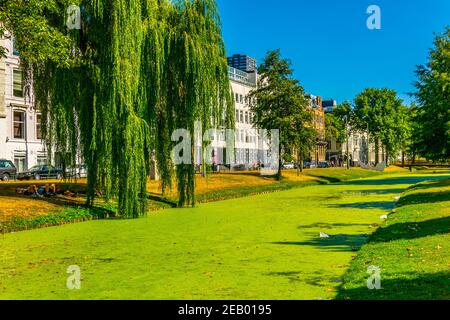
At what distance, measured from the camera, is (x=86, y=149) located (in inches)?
796

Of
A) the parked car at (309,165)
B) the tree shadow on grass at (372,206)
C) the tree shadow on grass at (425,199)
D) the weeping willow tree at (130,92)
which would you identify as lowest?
the tree shadow on grass at (372,206)

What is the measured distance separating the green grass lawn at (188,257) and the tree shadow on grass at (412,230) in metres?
0.61

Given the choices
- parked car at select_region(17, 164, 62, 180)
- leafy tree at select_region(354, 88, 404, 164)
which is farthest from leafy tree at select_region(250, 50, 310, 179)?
leafy tree at select_region(354, 88, 404, 164)

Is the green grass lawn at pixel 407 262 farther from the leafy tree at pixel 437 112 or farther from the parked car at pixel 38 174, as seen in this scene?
the parked car at pixel 38 174

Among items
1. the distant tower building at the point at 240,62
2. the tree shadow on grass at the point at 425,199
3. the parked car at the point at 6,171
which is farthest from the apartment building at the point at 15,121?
the distant tower building at the point at 240,62

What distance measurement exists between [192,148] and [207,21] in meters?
6.38

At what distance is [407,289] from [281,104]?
44.0 meters

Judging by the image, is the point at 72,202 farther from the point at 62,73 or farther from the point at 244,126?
the point at 244,126

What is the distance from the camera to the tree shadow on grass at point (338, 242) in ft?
40.4

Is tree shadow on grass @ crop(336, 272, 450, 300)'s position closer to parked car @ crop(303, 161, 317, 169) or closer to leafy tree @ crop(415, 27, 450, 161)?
leafy tree @ crop(415, 27, 450, 161)

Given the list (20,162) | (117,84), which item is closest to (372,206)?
(117,84)

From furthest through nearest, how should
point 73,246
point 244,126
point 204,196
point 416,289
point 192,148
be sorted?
point 244,126 < point 204,196 < point 192,148 < point 73,246 < point 416,289
